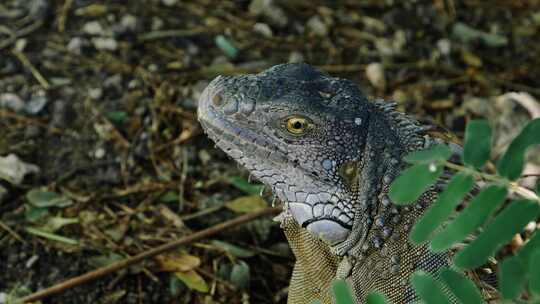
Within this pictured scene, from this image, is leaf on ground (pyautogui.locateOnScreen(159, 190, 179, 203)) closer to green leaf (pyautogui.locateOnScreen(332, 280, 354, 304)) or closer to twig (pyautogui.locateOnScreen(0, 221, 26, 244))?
twig (pyautogui.locateOnScreen(0, 221, 26, 244))

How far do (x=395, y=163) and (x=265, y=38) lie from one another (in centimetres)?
288

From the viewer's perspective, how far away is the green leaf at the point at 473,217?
5.83 ft

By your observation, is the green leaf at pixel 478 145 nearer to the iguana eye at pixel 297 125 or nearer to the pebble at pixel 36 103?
the iguana eye at pixel 297 125

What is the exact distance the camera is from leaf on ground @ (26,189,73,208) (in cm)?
411

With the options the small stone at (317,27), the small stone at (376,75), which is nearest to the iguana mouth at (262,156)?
the small stone at (376,75)

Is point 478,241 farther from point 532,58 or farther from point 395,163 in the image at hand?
point 532,58

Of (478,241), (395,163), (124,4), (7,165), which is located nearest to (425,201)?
(395,163)

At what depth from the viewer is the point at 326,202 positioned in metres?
2.73

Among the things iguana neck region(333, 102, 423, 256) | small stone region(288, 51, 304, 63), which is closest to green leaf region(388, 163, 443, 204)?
iguana neck region(333, 102, 423, 256)

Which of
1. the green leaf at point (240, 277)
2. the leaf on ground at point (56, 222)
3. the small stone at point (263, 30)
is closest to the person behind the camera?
the green leaf at point (240, 277)

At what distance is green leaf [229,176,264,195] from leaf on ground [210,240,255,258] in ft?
1.20

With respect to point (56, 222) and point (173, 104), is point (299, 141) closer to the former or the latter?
point (56, 222)

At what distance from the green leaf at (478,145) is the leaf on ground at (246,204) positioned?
2.37 metres

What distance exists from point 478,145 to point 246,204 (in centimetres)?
245
